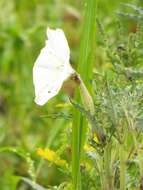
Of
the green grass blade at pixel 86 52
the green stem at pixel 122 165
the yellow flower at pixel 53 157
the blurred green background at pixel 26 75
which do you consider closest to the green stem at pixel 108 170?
the green stem at pixel 122 165

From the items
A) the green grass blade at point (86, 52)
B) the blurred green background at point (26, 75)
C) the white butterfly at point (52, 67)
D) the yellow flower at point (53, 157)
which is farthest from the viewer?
the blurred green background at point (26, 75)

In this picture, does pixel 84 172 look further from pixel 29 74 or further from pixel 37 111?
pixel 29 74

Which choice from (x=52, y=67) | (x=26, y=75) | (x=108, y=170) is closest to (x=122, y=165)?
(x=108, y=170)

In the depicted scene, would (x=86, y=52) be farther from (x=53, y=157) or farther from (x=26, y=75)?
(x=26, y=75)

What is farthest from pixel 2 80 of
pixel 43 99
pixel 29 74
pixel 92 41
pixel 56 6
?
pixel 43 99

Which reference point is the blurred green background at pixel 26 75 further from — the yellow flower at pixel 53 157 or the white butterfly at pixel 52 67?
the white butterfly at pixel 52 67

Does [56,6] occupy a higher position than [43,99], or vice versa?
[56,6]
